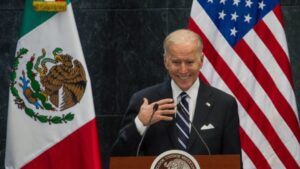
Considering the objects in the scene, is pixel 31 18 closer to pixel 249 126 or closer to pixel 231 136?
pixel 249 126

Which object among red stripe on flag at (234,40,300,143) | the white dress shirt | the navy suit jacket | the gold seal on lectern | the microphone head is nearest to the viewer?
the gold seal on lectern

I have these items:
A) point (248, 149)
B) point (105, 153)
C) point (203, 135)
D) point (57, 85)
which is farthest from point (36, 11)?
point (203, 135)


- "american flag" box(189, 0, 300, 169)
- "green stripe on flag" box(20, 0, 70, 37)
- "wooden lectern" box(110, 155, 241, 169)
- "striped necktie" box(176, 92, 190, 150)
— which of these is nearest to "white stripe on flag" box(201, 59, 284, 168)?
"american flag" box(189, 0, 300, 169)

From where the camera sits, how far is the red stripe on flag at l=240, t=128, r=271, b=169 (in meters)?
5.08

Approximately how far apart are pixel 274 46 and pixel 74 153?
170 centimetres

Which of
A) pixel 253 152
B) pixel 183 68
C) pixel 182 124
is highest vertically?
pixel 183 68

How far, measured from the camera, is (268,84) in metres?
5.11

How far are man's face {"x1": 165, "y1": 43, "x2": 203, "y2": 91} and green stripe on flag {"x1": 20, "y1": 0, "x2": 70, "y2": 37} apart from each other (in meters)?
1.94

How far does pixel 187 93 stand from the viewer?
3.40 m

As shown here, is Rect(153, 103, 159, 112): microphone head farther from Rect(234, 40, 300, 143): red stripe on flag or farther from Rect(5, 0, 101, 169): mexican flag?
Rect(234, 40, 300, 143): red stripe on flag

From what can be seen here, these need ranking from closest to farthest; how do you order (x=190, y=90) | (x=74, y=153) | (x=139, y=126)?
(x=139, y=126)
(x=190, y=90)
(x=74, y=153)

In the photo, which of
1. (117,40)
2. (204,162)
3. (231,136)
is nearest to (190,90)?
(231,136)

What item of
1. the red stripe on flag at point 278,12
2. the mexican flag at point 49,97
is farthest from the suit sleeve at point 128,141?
the red stripe on flag at point 278,12

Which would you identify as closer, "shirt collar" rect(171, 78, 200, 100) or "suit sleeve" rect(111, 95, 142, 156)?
"suit sleeve" rect(111, 95, 142, 156)
